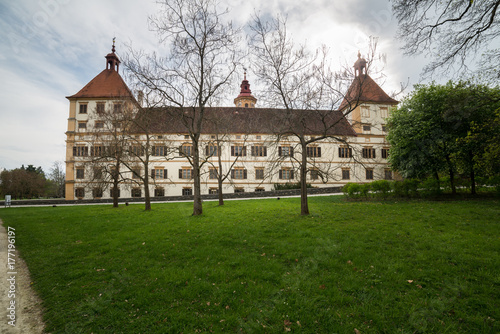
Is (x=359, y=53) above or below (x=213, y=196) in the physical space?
above

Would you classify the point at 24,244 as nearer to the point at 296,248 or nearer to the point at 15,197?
the point at 296,248

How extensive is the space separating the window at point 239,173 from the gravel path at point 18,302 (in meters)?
27.5

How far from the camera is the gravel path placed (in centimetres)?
425

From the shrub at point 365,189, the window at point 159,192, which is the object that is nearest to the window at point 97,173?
the window at point 159,192

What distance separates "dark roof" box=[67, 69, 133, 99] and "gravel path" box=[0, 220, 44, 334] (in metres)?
33.9

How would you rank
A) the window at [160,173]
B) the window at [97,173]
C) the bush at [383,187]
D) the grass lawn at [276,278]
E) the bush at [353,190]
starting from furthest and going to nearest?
1. the window at [160,173]
2. the bush at [353,190]
3. the window at [97,173]
4. the bush at [383,187]
5. the grass lawn at [276,278]

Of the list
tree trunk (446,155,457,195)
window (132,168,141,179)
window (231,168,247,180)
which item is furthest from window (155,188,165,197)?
tree trunk (446,155,457,195)

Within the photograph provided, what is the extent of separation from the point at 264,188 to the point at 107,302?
29.8 m

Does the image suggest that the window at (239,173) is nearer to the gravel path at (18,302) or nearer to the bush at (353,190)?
the bush at (353,190)

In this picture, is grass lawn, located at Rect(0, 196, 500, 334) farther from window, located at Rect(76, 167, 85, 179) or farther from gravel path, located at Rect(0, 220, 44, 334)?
window, located at Rect(76, 167, 85, 179)

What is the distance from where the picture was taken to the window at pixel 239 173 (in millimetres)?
34375

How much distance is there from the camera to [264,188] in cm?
3416

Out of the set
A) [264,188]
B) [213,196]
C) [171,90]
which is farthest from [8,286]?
[264,188]

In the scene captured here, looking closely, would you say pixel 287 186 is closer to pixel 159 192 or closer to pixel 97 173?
pixel 159 192
